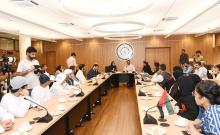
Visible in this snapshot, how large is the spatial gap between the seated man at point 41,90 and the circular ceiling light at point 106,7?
64.5 inches

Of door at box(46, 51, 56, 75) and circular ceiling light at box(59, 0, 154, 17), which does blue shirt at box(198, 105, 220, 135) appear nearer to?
circular ceiling light at box(59, 0, 154, 17)

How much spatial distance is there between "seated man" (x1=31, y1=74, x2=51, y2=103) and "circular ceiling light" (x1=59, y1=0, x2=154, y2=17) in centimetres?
164

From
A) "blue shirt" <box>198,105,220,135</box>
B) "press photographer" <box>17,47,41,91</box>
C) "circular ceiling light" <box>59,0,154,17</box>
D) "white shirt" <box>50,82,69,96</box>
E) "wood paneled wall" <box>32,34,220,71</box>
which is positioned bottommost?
"white shirt" <box>50,82,69,96</box>

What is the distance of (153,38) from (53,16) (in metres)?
7.53

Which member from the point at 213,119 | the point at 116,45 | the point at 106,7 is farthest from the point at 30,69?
the point at 116,45

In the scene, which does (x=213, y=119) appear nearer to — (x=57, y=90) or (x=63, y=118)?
(x=63, y=118)

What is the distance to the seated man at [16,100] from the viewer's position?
298 centimetres

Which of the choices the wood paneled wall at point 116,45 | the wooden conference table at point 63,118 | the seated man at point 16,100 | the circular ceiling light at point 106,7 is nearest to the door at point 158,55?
the wood paneled wall at point 116,45

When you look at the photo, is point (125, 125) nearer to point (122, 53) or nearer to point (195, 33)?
point (122, 53)

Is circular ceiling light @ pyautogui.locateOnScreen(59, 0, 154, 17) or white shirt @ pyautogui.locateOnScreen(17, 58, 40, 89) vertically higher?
circular ceiling light @ pyautogui.locateOnScreen(59, 0, 154, 17)

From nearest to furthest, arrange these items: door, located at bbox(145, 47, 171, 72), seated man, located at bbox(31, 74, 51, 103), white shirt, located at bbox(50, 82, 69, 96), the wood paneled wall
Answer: seated man, located at bbox(31, 74, 51, 103) → white shirt, located at bbox(50, 82, 69, 96) → the wood paneled wall → door, located at bbox(145, 47, 171, 72)

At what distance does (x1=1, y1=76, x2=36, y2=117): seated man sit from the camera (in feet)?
9.78

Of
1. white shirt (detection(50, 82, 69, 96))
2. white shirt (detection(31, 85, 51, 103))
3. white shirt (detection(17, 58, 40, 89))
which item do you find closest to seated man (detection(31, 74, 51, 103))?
white shirt (detection(31, 85, 51, 103))

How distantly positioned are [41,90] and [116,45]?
9.29 meters
